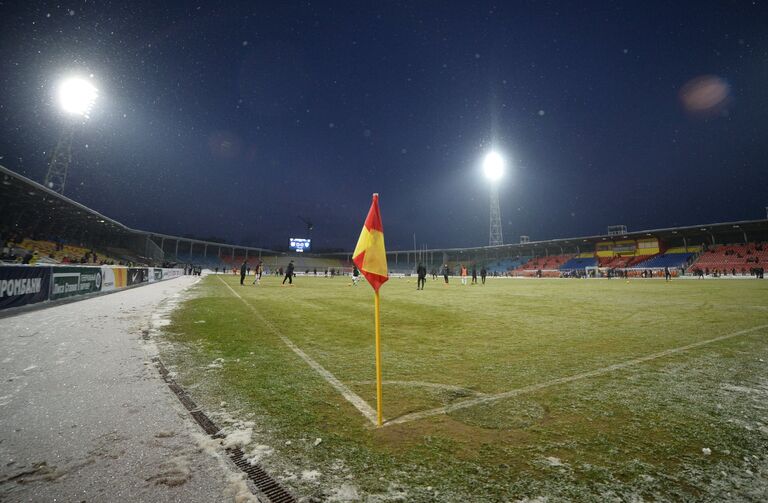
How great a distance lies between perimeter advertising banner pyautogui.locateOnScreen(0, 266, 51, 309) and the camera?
10.0m

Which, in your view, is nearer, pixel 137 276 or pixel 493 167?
pixel 137 276

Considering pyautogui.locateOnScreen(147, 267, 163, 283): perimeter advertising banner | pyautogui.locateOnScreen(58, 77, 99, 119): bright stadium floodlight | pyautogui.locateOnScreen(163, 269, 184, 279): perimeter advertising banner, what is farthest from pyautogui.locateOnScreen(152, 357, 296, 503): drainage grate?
pyautogui.locateOnScreen(58, 77, 99, 119): bright stadium floodlight

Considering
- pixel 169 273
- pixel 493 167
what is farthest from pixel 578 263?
pixel 169 273

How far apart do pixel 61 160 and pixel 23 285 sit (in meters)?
43.0

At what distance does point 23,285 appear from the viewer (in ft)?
35.9

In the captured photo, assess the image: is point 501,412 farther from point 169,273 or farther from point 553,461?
point 169,273

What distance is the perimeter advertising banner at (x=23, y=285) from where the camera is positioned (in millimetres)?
10023

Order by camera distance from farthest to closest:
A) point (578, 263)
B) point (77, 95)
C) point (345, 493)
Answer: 1. point (578, 263)
2. point (77, 95)
3. point (345, 493)

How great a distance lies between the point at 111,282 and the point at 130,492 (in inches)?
872

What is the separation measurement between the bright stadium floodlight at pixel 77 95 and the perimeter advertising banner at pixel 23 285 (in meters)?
38.5

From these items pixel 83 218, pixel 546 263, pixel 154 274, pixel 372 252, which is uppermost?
pixel 83 218

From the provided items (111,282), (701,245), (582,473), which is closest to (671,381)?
(582,473)

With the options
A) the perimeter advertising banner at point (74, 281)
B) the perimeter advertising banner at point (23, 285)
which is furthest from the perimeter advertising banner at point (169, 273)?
the perimeter advertising banner at point (23, 285)

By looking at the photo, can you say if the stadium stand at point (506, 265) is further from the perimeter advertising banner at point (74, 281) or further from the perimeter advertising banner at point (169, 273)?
the perimeter advertising banner at point (74, 281)
